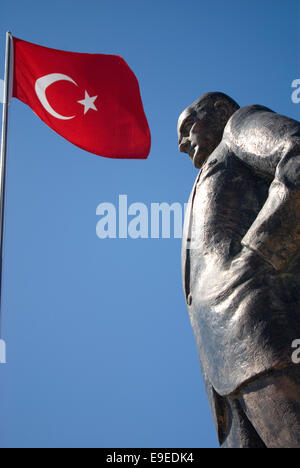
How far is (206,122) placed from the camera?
582 cm

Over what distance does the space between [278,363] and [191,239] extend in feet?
4.46

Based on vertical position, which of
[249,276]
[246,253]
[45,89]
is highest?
[45,89]

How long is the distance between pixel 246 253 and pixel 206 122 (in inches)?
63.1

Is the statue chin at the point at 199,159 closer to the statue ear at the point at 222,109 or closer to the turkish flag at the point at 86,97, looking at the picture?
the statue ear at the point at 222,109

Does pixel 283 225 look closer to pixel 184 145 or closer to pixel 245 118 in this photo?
pixel 245 118

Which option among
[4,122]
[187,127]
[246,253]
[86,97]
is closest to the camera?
[246,253]

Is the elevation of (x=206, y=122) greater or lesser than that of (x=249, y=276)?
greater

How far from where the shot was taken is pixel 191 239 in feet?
17.2

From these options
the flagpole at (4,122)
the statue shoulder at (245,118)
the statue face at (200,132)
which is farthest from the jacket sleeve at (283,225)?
the flagpole at (4,122)

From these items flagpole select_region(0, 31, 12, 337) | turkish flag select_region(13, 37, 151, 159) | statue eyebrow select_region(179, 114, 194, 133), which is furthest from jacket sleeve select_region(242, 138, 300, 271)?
turkish flag select_region(13, 37, 151, 159)

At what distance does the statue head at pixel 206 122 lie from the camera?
229 inches

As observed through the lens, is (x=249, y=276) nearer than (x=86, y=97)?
Yes

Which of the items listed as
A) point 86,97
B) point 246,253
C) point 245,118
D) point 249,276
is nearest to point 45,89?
point 86,97
